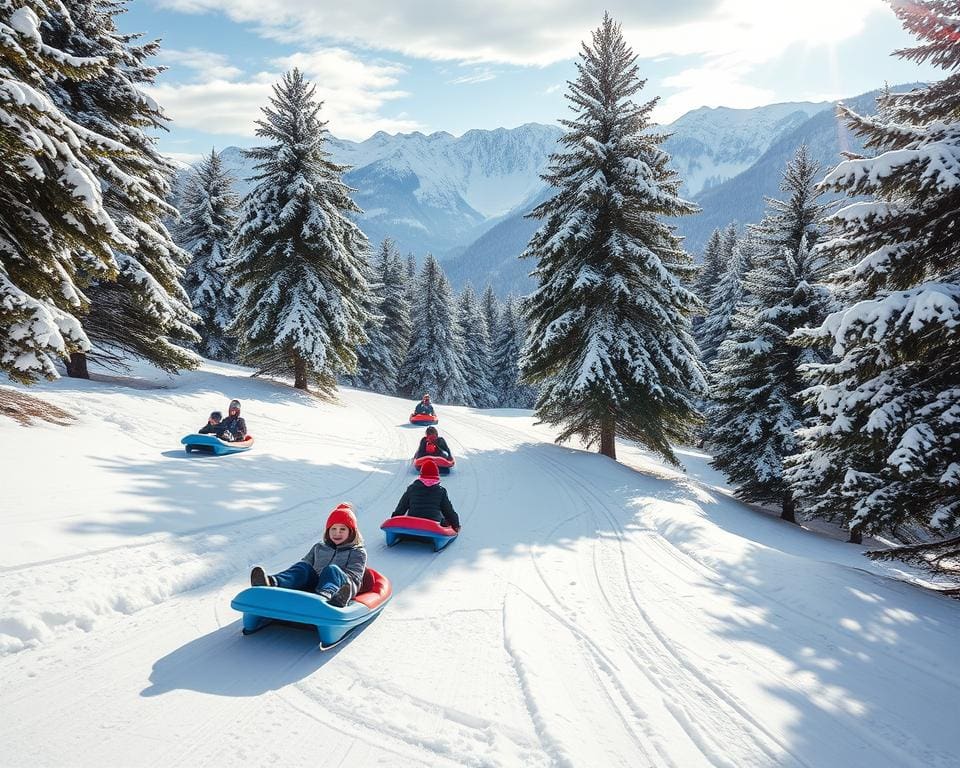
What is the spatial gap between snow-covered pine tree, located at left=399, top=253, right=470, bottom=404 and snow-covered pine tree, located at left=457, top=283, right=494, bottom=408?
4419 mm

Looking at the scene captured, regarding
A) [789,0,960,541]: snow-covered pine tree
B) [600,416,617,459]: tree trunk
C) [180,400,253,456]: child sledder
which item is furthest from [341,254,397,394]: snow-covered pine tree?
[789,0,960,541]: snow-covered pine tree

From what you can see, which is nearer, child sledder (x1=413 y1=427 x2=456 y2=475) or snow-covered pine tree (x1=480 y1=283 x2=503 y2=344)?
child sledder (x1=413 y1=427 x2=456 y2=475)

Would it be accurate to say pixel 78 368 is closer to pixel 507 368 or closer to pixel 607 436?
pixel 607 436

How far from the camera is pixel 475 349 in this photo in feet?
164

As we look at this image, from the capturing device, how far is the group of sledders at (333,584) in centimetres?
429

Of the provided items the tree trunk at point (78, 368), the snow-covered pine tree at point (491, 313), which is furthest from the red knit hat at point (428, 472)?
the snow-covered pine tree at point (491, 313)

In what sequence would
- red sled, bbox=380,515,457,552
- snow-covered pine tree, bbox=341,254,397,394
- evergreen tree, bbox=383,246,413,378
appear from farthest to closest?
evergreen tree, bbox=383,246,413,378 < snow-covered pine tree, bbox=341,254,397,394 < red sled, bbox=380,515,457,552

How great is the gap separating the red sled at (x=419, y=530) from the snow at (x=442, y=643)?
0.23 meters

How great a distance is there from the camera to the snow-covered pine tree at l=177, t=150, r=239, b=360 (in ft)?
89.7

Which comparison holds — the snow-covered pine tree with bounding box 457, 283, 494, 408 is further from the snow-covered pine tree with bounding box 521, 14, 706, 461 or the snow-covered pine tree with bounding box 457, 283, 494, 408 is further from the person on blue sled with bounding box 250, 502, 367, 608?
the person on blue sled with bounding box 250, 502, 367, 608

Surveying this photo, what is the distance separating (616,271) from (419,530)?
10538mm

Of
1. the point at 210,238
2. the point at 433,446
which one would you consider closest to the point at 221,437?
the point at 433,446

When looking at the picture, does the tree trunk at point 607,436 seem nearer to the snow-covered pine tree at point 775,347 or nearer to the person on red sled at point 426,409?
the snow-covered pine tree at point 775,347

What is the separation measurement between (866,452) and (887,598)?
1.92 metres
